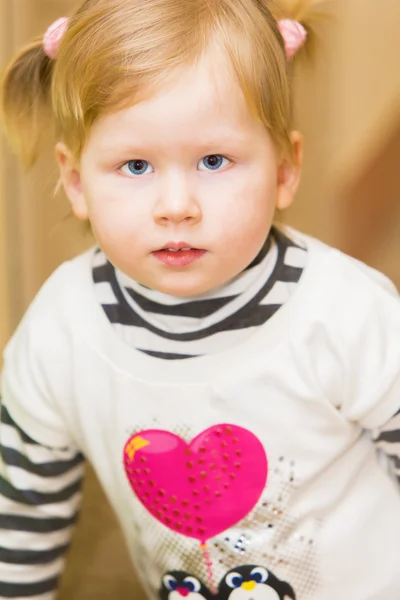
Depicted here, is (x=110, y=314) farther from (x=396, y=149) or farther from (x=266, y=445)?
(x=396, y=149)

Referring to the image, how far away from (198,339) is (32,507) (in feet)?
0.92

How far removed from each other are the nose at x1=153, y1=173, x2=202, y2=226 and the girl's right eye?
21 mm

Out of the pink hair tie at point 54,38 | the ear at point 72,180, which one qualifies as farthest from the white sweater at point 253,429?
the pink hair tie at point 54,38

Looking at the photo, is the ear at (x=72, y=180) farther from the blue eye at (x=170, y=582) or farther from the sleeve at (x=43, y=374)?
the blue eye at (x=170, y=582)

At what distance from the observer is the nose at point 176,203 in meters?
0.69

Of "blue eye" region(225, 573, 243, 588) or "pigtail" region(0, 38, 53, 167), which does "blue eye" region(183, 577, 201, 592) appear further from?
"pigtail" region(0, 38, 53, 167)

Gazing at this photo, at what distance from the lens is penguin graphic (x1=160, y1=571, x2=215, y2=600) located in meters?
0.85

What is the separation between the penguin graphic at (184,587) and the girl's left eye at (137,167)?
416 millimetres

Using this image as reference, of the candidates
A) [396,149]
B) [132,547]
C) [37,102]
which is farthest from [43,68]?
[396,149]

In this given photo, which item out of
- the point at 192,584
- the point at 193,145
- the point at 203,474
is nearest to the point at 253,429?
the point at 203,474

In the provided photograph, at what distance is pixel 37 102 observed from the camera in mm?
841

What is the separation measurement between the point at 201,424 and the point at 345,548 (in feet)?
0.64

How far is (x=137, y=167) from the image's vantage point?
0.72m

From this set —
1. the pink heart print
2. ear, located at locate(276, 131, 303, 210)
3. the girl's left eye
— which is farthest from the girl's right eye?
the pink heart print
